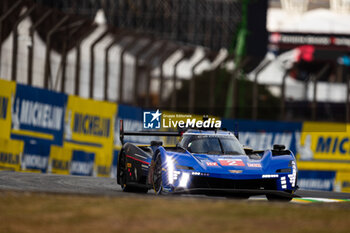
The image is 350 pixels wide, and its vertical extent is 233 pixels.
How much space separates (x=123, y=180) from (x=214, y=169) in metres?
2.60

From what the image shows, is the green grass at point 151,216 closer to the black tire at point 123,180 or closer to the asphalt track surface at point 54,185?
the asphalt track surface at point 54,185

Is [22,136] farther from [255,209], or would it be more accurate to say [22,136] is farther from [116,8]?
[116,8]

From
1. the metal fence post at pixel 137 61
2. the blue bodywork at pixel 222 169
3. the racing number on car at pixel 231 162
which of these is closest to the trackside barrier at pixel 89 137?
the blue bodywork at pixel 222 169

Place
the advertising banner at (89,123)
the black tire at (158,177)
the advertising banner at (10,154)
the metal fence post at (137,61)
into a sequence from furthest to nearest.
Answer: the metal fence post at (137,61) → the advertising banner at (89,123) → the advertising banner at (10,154) → the black tire at (158,177)

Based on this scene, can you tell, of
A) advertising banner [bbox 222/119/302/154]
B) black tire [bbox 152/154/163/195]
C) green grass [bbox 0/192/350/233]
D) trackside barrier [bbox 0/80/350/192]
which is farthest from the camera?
advertising banner [bbox 222/119/302/154]

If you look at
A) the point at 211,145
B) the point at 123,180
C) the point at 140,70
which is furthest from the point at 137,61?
the point at 211,145

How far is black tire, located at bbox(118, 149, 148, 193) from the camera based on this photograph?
44.6ft

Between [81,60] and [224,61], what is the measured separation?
7.91 m

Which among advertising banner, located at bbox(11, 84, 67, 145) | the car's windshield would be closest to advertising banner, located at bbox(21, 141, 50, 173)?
advertising banner, located at bbox(11, 84, 67, 145)

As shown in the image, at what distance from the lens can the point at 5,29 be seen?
18.2 m

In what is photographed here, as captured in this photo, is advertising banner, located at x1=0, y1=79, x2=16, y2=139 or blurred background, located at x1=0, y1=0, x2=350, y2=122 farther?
blurred background, located at x1=0, y1=0, x2=350, y2=122

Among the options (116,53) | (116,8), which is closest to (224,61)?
(116,53)

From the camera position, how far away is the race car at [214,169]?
11609 millimetres
